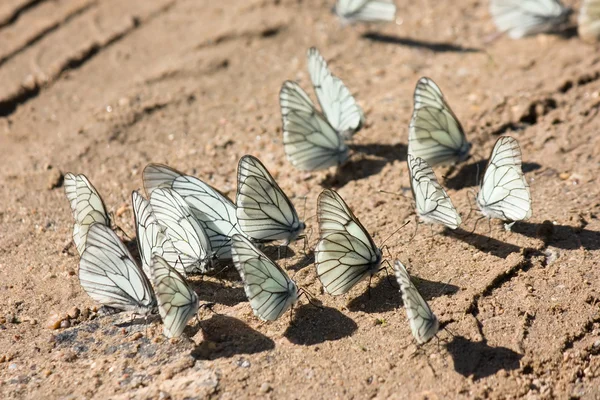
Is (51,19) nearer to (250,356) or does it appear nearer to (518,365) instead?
(250,356)

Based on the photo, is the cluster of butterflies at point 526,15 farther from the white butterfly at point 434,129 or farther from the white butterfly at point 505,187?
the white butterfly at point 505,187

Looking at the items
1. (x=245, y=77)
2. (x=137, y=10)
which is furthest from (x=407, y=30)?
(x=137, y=10)

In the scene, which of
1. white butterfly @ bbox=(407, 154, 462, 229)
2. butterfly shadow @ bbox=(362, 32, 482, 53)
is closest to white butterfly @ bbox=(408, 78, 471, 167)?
white butterfly @ bbox=(407, 154, 462, 229)

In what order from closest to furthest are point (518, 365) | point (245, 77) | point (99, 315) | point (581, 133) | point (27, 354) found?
point (518, 365)
point (27, 354)
point (99, 315)
point (581, 133)
point (245, 77)

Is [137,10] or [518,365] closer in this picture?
[518,365]

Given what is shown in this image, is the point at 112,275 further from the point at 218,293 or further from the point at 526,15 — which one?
the point at 526,15

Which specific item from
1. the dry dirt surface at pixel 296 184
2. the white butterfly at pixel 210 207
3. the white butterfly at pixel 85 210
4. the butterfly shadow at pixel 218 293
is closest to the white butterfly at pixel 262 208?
the white butterfly at pixel 210 207

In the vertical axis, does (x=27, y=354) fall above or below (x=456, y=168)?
above
